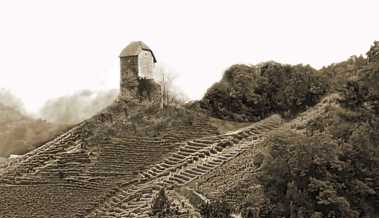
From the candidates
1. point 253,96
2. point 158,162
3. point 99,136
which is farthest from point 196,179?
point 253,96

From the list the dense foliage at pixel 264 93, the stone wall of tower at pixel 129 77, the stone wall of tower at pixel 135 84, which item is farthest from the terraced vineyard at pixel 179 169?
the stone wall of tower at pixel 129 77

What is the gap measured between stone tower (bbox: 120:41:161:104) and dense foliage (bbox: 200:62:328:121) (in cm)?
130

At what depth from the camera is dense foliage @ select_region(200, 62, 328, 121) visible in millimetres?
21734

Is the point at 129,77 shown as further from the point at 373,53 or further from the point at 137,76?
the point at 373,53

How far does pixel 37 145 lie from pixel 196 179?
534 cm

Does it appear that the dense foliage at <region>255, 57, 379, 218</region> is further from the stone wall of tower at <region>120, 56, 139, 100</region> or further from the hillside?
the stone wall of tower at <region>120, 56, 139, 100</region>

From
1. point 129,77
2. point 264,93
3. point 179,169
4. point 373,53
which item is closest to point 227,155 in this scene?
point 179,169

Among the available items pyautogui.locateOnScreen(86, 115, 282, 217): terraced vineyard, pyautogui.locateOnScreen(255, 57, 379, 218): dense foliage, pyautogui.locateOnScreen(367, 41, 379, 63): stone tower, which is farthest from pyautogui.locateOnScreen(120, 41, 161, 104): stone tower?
pyautogui.locateOnScreen(255, 57, 379, 218): dense foliage

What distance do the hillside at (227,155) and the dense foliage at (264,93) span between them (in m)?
0.02

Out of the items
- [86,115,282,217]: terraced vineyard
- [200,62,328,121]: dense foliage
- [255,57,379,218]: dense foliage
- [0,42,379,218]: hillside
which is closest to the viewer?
[255,57,379,218]: dense foliage

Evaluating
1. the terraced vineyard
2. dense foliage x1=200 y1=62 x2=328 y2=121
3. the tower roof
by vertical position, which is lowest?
the terraced vineyard

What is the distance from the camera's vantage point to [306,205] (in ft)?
48.2

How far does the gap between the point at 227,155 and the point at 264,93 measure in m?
3.50

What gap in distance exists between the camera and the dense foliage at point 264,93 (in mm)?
21734
